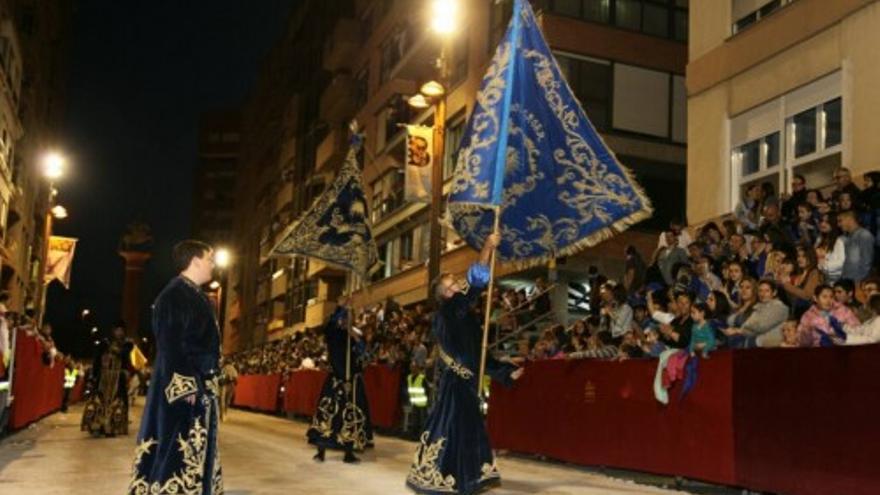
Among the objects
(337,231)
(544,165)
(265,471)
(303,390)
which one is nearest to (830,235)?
(544,165)

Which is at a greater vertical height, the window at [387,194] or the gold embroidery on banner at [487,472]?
the window at [387,194]

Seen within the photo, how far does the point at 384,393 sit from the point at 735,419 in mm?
11523

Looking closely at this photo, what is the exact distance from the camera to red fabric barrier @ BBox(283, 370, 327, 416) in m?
26.2

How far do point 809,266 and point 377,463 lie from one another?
231 inches

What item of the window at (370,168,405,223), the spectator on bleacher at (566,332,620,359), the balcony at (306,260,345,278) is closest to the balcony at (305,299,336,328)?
the balcony at (306,260,345,278)

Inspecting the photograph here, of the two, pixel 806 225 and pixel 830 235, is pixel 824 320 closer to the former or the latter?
pixel 830 235

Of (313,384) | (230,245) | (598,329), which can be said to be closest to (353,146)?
(598,329)

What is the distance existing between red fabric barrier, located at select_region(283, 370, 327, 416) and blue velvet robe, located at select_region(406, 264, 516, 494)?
16209 mm

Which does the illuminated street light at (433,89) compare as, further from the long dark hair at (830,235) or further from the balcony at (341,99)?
the balcony at (341,99)

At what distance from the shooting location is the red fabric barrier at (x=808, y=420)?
28.5 feet

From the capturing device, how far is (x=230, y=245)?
9750 cm

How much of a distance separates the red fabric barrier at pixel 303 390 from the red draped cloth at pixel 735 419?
1214cm

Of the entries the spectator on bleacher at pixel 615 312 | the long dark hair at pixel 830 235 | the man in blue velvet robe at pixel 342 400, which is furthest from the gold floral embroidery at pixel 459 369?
the spectator on bleacher at pixel 615 312

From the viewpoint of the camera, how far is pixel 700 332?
11.4m
